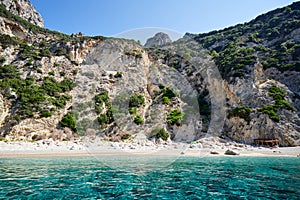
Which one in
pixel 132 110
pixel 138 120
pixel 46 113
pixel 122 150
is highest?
pixel 132 110

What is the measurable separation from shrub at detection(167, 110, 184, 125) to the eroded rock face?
4104 centimetres

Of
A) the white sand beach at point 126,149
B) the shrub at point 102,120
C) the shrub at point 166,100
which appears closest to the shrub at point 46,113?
the white sand beach at point 126,149

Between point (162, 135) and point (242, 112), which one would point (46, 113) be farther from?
point (242, 112)

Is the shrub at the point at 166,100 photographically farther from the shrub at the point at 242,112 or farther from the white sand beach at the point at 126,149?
the shrub at the point at 242,112

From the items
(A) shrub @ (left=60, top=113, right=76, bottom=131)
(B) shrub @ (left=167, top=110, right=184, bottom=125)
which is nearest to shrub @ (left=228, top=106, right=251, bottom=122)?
(B) shrub @ (left=167, top=110, right=184, bottom=125)

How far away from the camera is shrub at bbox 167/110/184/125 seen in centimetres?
2804

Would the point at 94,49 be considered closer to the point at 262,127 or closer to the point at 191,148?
the point at 191,148

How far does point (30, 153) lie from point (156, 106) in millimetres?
19403

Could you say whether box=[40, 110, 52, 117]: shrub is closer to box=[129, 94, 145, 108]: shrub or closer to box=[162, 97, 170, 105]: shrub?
box=[129, 94, 145, 108]: shrub

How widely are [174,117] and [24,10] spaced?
4388cm

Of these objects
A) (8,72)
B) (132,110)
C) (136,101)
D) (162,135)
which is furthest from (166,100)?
(8,72)

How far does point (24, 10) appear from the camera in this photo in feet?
151

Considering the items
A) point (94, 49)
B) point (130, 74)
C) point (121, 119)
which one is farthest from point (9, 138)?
point (94, 49)

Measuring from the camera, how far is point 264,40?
4700 centimetres
